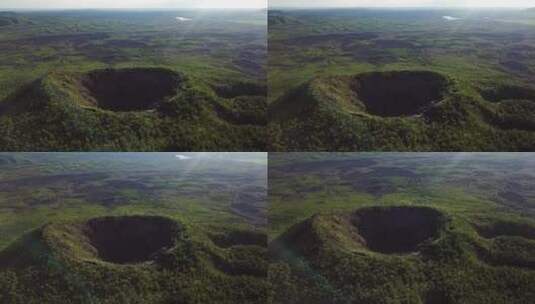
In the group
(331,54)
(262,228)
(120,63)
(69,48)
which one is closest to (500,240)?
(262,228)

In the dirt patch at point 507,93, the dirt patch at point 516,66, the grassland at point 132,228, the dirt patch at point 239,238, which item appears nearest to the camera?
the grassland at point 132,228

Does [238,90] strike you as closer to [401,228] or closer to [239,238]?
[239,238]

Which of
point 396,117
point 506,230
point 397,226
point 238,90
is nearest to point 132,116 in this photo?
point 238,90

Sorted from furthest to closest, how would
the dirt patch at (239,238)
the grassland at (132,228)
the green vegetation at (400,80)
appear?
the dirt patch at (239,238)
the green vegetation at (400,80)
the grassland at (132,228)

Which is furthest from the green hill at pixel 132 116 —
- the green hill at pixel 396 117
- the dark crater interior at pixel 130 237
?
the dark crater interior at pixel 130 237

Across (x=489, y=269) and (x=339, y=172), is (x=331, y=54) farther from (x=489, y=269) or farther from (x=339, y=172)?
(x=489, y=269)

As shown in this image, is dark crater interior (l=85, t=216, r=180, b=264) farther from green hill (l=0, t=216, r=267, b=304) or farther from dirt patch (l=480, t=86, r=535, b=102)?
dirt patch (l=480, t=86, r=535, b=102)

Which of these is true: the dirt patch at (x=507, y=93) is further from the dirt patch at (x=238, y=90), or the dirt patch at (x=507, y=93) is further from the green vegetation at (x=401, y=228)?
the dirt patch at (x=238, y=90)
